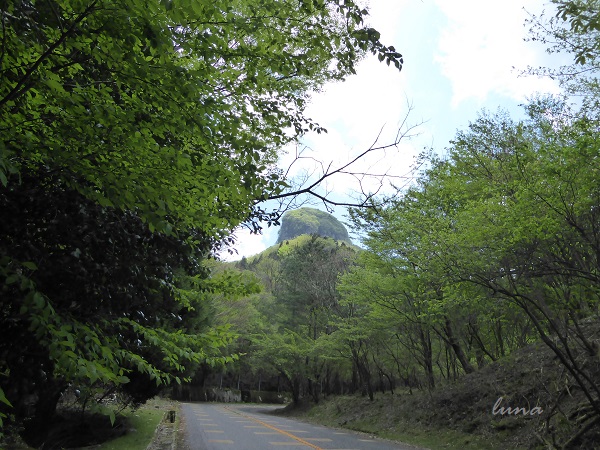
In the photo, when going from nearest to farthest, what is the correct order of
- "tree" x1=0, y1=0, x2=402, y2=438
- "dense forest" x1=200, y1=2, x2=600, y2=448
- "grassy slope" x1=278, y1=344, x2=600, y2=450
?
"tree" x1=0, y1=0, x2=402, y2=438 < "dense forest" x1=200, y1=2, x2=600, y2=448 < "grassy slope" x1=278, y1=344, x2=600, y2=450

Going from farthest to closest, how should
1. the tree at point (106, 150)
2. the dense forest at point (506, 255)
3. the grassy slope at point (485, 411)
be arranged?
the grassy slope at point (485, 411), the dense forest at point (506, 255), the tree at point (106, 150)

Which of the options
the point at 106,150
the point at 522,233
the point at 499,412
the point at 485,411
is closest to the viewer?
the point at 106,150

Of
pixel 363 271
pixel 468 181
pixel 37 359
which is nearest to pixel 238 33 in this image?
pixel 37 359

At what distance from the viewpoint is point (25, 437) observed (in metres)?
12.3

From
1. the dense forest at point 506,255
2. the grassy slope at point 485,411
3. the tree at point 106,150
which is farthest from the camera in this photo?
the grassy slope at point 485,411

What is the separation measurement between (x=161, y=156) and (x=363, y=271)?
→ 16592 millimetres

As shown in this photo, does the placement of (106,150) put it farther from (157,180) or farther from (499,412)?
(499,412)

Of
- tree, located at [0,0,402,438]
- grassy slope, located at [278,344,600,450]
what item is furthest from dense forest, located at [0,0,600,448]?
grassy slope, located at [278,344,600,450]

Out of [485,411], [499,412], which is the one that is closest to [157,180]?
[499,412]

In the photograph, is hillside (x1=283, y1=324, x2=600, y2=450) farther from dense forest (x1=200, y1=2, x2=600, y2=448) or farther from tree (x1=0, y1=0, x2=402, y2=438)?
tree (x1=0, y1=0, x2=402, y2=438)

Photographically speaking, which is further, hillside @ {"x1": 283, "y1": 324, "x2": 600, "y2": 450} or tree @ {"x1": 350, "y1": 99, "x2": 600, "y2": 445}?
hillside @ {"x1": 283, "y1": 324, "x2": 600, "y2": 450}

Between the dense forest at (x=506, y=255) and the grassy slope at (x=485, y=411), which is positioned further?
the grassy slope at (x=485, y=411)

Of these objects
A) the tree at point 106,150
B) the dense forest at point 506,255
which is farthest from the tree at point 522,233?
the tree at point 106,150

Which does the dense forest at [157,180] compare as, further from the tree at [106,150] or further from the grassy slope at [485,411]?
the grassy slope at [485,411]
